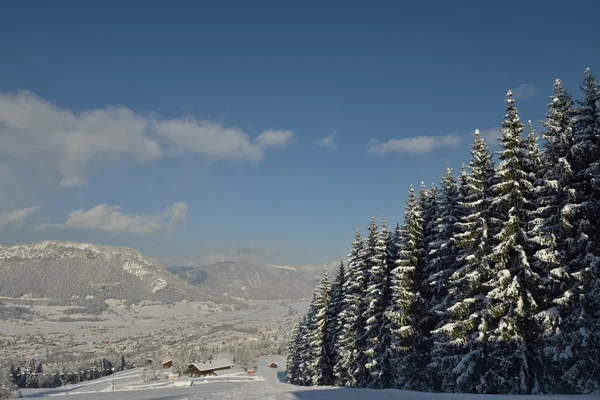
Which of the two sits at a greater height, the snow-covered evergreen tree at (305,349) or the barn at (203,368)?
the snow-covered evergreen tree at (305,349)

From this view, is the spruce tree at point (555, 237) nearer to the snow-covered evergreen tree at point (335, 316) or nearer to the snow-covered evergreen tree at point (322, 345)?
the snow-covered evergreen tree at point (335, 316)

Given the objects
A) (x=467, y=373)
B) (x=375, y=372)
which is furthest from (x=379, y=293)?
(x=467, y=373)

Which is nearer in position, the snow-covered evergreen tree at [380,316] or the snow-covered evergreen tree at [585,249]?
the snow-covered evergreen tree at [585,249]

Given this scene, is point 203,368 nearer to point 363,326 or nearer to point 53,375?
point 53,375

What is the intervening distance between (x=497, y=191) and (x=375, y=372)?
17466mm

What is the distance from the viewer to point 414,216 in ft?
111

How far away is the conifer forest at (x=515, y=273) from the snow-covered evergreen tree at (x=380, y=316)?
179cm

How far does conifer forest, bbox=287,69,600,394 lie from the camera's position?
71.0ft

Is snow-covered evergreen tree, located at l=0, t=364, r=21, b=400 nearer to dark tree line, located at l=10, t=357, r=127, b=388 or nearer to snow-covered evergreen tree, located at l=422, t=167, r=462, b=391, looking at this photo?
dark tree line, located at l=10, t=357, r=127, b=388

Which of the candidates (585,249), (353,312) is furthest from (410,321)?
(585,249)

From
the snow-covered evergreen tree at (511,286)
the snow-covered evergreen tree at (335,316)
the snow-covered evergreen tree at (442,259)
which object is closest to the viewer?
the snow-covered evergreen tree at (511,286)

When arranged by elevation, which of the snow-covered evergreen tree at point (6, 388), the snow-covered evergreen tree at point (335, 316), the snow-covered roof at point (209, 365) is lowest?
the snow-covered roof at point (209, 365)

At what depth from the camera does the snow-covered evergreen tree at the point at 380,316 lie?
115 ft

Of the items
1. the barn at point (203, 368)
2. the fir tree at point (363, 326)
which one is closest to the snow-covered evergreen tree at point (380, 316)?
the fir tree at point (363, 326)
